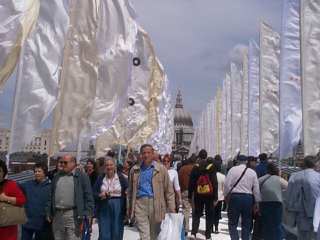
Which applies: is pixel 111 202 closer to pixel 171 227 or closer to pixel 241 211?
pixel 171 227

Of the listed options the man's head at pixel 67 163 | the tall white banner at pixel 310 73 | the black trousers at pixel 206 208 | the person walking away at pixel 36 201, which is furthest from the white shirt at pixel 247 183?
the person walking away at pixel 36 201

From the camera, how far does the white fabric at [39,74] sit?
904cm

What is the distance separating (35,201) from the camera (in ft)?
26.6

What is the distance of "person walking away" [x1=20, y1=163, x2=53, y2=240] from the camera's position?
8.10m

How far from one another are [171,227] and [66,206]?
1583mm

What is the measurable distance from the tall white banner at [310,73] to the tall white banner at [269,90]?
7.30m

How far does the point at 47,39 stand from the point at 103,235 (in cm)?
343

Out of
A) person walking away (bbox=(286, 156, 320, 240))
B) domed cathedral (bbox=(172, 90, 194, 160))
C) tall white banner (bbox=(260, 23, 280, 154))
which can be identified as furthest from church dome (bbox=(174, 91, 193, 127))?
person walking away (bbox=(286, 156, 320, 240))

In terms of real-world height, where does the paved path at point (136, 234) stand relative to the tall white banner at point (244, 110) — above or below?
below

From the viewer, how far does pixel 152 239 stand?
8883 millimetres

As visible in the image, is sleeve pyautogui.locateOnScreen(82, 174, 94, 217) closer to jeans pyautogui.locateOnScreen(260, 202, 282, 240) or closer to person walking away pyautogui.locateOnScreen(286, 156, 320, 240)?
person walking away pyautogui.locateOnScreen(286, 156, 320, 240)

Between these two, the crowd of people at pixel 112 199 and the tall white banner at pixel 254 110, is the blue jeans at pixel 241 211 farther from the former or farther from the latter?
the tall white banner at pixel 254 110

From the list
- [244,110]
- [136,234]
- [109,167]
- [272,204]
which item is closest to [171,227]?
[109,167]

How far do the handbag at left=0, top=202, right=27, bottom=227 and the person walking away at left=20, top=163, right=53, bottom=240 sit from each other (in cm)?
140
